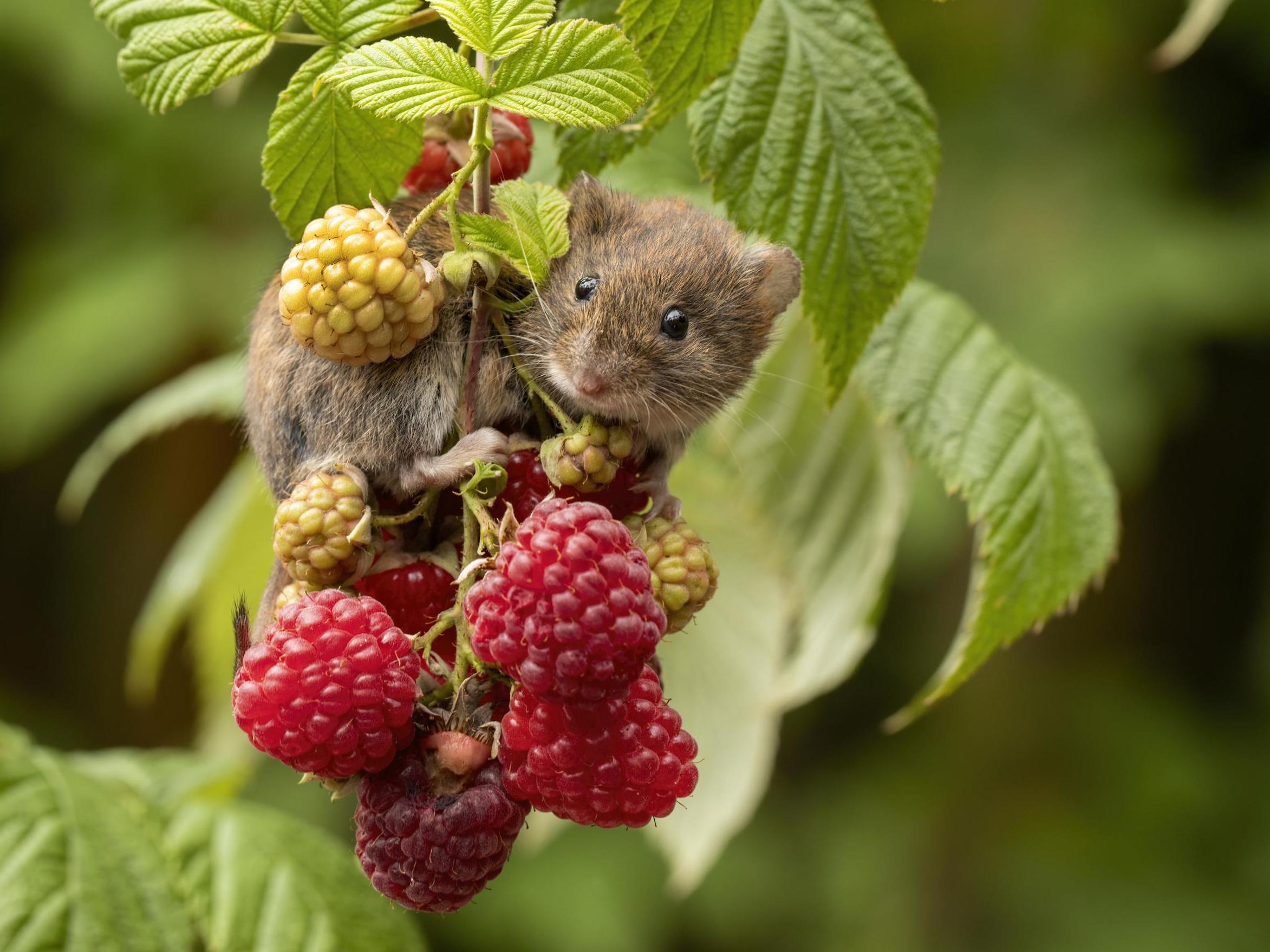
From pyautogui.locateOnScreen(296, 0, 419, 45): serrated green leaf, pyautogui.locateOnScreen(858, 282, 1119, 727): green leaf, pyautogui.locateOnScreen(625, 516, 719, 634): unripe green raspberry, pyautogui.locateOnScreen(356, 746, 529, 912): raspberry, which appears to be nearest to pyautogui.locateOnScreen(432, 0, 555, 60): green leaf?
pyautogui.locateOnScreen(296, 0, 419, 45): serrated green leaf

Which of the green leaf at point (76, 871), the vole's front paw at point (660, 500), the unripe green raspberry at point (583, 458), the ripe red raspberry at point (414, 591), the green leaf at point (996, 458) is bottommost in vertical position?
the green leaf at point (76, 871)

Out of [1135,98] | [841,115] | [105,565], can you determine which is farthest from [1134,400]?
[105,565]

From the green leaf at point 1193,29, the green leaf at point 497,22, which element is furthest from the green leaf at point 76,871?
the green leaf at point 1193,29

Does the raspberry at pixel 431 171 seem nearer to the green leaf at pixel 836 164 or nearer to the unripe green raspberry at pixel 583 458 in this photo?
the green leaf at pixel 836 164

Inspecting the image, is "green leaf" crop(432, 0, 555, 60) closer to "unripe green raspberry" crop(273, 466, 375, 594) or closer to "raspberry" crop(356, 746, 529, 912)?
"unripe green raspberry" crop(273, 466, 375, 594)

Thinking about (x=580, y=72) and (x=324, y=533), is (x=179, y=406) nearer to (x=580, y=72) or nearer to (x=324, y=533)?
(x=324, y=533)

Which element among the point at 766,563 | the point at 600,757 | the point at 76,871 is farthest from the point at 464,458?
the point at 766,563

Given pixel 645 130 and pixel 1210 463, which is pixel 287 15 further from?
pixel 1210 463

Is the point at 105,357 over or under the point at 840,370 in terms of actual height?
under
